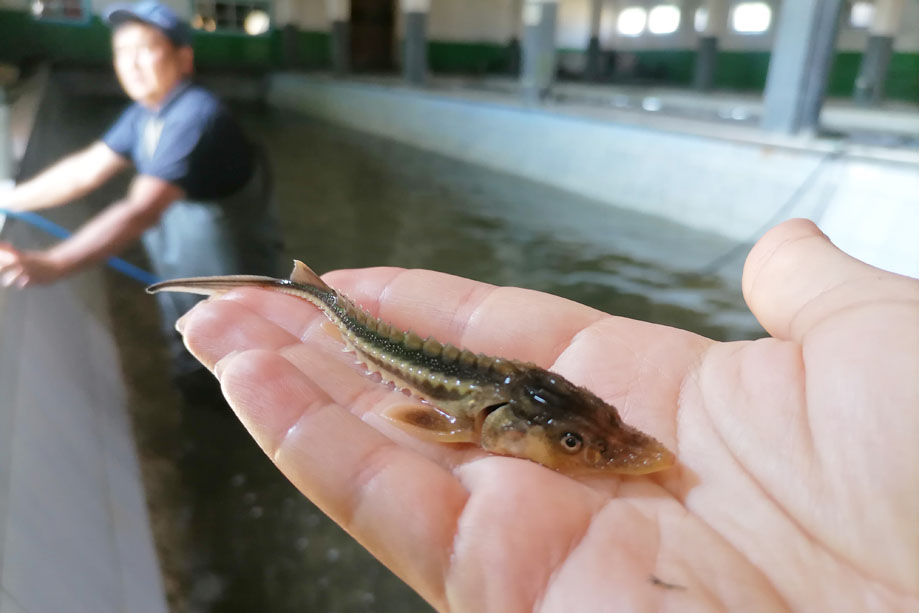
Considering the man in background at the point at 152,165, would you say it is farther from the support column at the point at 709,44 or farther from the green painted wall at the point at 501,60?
the support column at the point at 709,44

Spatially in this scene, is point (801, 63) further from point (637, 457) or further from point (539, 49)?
point (637, 457)

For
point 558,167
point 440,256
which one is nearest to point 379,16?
point 558,167

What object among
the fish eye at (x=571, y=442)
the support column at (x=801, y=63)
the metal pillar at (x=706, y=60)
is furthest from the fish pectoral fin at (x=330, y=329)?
the metal pillar at (x=706, y=60)

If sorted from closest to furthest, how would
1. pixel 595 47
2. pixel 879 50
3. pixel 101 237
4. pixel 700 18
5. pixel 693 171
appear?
pixel 101 237 → pixel 693 171 → pixel 879 50 → pixel 700 18 → pixel 595 47

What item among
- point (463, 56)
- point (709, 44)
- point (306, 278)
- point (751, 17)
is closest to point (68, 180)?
point (306, 278)

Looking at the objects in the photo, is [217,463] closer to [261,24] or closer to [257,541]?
[257,541]

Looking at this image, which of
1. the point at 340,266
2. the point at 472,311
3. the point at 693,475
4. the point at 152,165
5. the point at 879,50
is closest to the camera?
the point at 693,475

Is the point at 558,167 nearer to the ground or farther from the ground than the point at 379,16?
nearer to the ground
